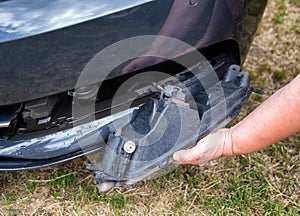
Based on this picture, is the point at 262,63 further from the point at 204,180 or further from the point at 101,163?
the point at 101,163

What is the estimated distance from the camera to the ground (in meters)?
1.84

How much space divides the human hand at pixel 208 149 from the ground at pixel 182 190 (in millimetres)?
264

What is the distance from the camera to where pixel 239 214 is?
184cm

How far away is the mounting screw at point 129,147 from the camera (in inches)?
64.0

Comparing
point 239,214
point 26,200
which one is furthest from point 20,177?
point 239,214

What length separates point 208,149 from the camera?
1688 mm

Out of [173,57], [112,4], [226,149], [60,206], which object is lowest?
[60,206]

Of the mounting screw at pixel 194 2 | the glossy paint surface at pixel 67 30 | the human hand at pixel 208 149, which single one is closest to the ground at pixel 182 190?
the human hand at pixel 208 149

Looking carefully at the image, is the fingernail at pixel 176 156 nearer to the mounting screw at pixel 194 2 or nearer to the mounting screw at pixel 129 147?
the mounting screw at pixel 129 147

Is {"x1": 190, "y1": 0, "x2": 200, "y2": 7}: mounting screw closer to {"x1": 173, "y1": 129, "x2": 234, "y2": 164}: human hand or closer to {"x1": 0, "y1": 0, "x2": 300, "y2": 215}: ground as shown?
{"x1": 173, "y1": 129, "x2": 234, "y2": 164}: human hand

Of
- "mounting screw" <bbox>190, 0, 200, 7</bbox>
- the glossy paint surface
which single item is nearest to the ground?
the glossy paint surface

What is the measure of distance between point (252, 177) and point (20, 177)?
3.24ft

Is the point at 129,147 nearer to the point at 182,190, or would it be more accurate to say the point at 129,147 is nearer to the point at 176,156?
the point at 176,156

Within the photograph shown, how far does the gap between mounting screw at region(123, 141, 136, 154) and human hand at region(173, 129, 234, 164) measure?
15 centimetres
